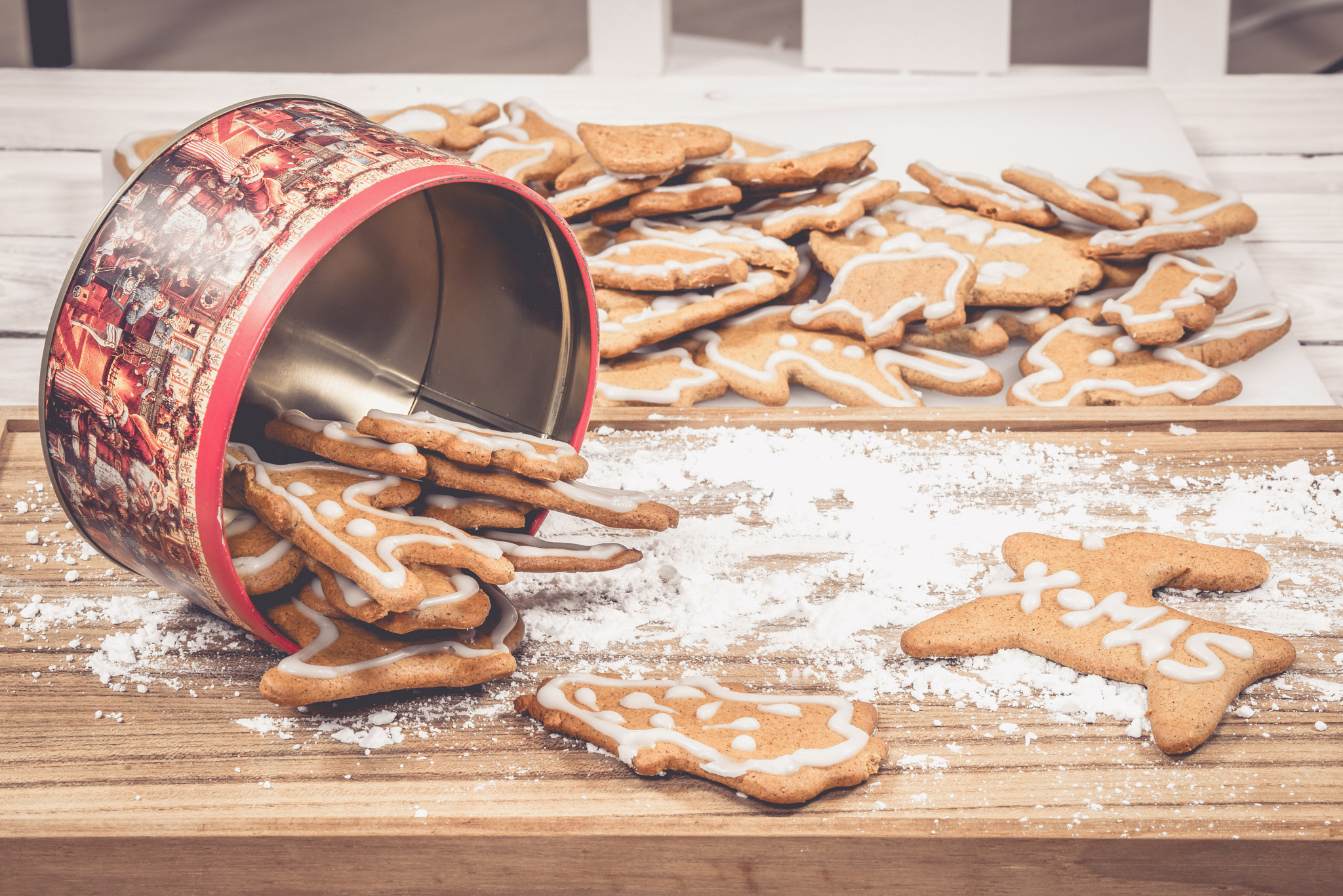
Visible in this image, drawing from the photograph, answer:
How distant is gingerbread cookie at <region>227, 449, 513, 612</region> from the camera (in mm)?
888

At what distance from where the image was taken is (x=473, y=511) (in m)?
1.02

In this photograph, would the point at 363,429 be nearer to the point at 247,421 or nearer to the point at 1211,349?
the point at 247,421

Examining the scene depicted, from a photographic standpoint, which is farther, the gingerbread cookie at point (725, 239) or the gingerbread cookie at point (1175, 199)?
the gingerbread cookie at point (1175, 199)

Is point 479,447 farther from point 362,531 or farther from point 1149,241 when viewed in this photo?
point 1149,241

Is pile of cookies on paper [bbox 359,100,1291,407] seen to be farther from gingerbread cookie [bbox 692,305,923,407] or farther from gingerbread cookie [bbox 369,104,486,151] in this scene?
gingerbread cookie [bbox 369,104,486,151]

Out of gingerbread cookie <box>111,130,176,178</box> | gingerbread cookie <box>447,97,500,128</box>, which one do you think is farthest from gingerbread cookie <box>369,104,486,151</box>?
gingerbread cookie <box>111,130,176,178</box>

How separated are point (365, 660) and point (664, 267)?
0.73 m

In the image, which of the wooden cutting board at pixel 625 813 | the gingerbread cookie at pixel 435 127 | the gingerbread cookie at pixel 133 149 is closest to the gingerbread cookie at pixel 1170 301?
the wooden cutting board at pixel 625 813

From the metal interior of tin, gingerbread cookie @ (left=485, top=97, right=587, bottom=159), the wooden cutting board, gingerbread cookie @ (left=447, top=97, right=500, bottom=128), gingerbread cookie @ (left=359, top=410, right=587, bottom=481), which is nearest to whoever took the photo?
the wooden cutting board

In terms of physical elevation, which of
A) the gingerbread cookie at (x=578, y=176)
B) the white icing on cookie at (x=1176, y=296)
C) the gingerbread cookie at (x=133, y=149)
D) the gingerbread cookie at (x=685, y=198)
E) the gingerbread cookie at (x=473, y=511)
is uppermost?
the gingerbread cookie at (x=133, y=149)

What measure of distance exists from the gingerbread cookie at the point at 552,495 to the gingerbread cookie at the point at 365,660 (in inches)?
4.8

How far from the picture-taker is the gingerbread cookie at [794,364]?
1445mm

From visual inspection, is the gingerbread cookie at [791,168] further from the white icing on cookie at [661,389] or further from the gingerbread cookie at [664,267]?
the white icing on cookie at [661,389]

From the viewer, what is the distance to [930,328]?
149 centimetres
